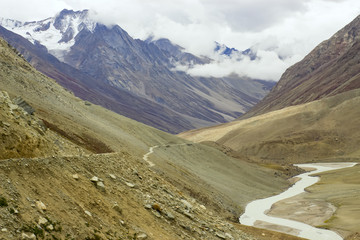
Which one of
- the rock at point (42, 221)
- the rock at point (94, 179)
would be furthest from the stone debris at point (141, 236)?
the rock at point (42, 221)

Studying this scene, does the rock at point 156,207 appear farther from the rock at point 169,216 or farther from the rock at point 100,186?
the rock at point 100,186

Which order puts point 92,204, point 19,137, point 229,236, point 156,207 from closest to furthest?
1. point 92,204
2. point 19,137
3. point 156,207
4. point 229,236

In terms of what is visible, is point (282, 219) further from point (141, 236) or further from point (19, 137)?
point (19, 137)

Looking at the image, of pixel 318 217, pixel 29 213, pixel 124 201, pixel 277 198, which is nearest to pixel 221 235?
pixel 124 201

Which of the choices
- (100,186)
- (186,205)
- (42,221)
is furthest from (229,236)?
(42,221)

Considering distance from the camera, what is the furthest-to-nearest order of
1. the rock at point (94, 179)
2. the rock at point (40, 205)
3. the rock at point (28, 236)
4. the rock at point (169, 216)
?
the rock at point (169, 216)
the rock at point (94, 179)
the rock at point (40, 205)
the rock at point (28, 236)

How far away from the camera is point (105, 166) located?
129 feet

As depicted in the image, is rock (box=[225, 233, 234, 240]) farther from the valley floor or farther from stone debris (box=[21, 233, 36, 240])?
stone debris (box=[21, 233, 36, 240])

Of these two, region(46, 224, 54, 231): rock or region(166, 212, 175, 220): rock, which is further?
region(166, 212, 175, 220): rock

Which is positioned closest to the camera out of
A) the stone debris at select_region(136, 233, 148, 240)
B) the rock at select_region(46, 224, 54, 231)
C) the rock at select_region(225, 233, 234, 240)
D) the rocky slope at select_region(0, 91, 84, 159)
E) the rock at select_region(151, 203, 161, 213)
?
the rock at select_region(46, 224, 54, 231)

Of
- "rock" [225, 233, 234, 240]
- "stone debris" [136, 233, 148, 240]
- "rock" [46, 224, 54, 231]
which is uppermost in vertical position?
"rock" [46, 224, 54, 231]

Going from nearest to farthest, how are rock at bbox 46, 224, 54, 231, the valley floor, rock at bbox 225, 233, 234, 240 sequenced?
1. rock at bbox 46, 224, 54, 231
2. the valley floor
3. rock at bbox 225, 233, 234, 240

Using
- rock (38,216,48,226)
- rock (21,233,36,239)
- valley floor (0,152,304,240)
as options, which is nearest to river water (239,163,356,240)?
valley floor (0,152,304,240)

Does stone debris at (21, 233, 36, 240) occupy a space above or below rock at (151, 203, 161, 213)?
below
